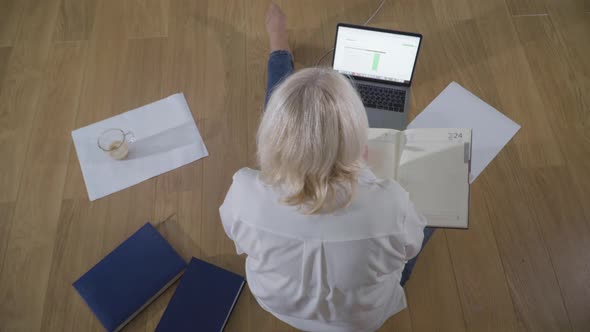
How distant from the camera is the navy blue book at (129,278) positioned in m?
0.98

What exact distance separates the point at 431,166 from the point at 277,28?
73 cm

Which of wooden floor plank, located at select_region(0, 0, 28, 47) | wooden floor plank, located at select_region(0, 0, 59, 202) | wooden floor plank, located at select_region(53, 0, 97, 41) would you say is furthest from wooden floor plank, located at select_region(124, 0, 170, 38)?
wooden floor plank, located at select_region(0, 0, 28, 47)

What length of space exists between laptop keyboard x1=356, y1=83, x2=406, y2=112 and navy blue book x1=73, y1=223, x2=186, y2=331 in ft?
2.38

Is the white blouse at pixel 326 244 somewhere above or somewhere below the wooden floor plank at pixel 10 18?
below

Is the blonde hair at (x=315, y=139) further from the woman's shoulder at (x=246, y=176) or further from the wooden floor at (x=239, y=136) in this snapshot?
the wooden floor at (x=239, y=136)

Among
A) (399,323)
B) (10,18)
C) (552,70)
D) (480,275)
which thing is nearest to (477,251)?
(480,275)

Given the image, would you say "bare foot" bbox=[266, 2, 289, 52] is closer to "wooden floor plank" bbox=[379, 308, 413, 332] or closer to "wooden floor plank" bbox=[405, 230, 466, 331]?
"wooden floor plank" bbox=[405, 230, 466, 331]

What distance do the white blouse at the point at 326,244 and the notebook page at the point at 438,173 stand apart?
0.18 metres

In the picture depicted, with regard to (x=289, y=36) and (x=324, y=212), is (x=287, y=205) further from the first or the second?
(x=289, y=36)

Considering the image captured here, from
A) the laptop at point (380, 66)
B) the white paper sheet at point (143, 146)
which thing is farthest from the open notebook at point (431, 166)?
the white paper sheet at point (143, 146)

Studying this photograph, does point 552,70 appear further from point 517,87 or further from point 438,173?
point 438,173

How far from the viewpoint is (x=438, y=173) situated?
921mm

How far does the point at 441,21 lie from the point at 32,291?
5.26ft

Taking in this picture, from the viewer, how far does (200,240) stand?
43.1 inches
